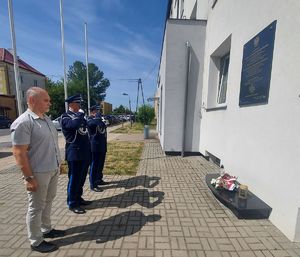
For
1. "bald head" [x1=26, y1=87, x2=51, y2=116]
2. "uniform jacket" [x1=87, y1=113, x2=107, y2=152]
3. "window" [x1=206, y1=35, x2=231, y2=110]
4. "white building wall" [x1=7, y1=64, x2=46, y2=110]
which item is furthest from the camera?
Answer: "white building wall" [x1=7, y1=64, x2=46, y2=110]

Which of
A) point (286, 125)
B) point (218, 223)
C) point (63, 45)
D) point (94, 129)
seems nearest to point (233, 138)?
point (286, 125)

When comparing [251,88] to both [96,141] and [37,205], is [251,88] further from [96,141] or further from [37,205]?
[37,205]

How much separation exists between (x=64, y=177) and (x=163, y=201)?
110 inches

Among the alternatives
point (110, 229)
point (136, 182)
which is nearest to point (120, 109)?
point (136, 182)

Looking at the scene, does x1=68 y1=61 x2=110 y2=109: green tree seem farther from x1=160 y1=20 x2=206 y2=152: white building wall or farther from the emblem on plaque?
the emblem on plaque

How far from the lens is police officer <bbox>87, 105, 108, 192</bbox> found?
420 centimetres

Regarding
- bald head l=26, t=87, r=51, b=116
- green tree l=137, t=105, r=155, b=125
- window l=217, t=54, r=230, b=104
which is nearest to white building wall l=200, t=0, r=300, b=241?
window l=217, t=54, r=230, b=104

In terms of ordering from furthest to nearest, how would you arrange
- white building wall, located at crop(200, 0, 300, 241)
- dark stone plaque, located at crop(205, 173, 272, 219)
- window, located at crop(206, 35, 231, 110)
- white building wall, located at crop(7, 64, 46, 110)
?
white building wall, located at crop(7, 64, 46, 110) → window, located at crop(206, 35, 231, 110) → dark stone plaque, located at crop(205, 173, 272, 219) → white building wall, located at crop(200, 0, 300, 241)

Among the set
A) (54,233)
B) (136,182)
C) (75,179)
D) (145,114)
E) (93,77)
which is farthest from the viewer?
(93,77)

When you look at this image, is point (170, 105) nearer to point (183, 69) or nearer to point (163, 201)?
point (183, 69)

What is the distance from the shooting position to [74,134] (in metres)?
3.21

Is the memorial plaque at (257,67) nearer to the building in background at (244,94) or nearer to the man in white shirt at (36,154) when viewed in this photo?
the building in background at (244,94)

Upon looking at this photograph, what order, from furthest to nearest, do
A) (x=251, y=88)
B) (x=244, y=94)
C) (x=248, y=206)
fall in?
1. (x=244, y=94)
2. (x=251, y=88)
3. (x=248, y=206)

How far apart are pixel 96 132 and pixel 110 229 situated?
6.50ft
